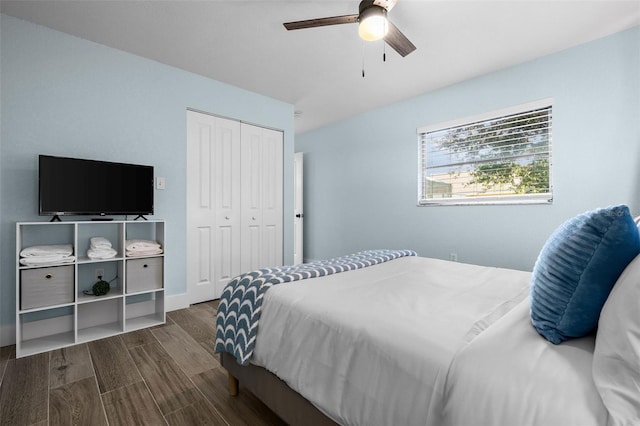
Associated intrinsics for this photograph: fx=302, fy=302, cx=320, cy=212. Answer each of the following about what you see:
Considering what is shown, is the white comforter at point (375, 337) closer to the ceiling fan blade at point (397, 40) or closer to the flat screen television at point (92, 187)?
the ceiling fan blade at point (397, 40)

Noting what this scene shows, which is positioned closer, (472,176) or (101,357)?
(101,357)

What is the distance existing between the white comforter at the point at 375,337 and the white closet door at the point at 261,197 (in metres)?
2.32

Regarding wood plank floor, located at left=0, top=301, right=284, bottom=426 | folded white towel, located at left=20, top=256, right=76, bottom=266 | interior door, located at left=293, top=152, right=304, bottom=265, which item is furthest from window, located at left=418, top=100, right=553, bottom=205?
folded white towel, located at left=20, top=256, right=76, bottom=266

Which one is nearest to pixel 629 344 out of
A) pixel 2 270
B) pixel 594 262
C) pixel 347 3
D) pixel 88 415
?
pixel 594 262

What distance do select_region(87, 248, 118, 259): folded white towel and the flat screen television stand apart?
31 centimetres

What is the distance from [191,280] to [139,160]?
1.36m

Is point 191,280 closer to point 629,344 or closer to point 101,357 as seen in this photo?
point 101,357

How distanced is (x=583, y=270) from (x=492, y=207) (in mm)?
2837

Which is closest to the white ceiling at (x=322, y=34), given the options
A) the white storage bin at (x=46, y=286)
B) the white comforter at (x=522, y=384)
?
the white storage bin at (x=46, y=286)

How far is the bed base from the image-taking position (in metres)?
1.20

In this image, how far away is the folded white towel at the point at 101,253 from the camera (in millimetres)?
2455

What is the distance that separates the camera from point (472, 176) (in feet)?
11.8

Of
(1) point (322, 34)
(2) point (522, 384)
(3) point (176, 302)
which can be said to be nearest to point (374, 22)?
(1) point (322, 34)

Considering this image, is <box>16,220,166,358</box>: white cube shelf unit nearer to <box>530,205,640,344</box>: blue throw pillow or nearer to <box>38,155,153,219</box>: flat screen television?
<box>38,155,153,219</box>: flat screen television
